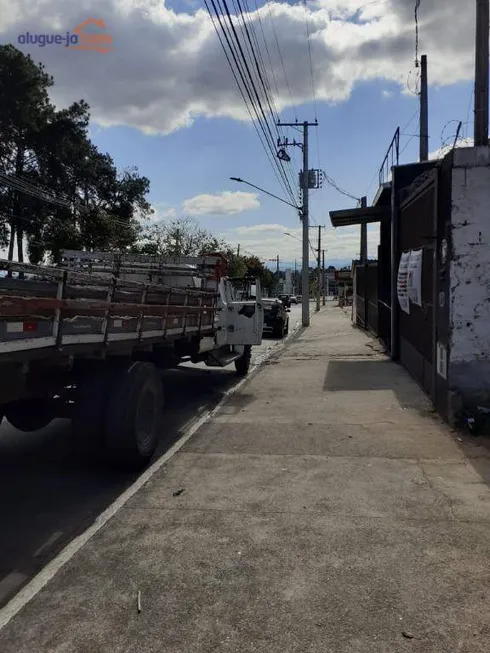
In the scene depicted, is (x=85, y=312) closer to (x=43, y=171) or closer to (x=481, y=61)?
(x=481, y=61)

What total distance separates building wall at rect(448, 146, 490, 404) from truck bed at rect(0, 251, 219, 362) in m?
3.58

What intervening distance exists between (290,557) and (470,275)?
475 centimetres

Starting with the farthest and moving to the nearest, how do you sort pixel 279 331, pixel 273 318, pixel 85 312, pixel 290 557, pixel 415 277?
pixel 279 331
pixel 273 318
pixel 415 277
pixel 85 312
pixel 290 557

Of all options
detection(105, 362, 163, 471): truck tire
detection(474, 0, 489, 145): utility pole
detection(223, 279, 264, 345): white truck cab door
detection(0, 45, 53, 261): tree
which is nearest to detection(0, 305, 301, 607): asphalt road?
detection(105, 362, 163, 471): truck tire

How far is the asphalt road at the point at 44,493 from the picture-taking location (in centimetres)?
405

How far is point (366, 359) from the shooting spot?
14.8m

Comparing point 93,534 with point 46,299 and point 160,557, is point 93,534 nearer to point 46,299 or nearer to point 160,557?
point 160,557

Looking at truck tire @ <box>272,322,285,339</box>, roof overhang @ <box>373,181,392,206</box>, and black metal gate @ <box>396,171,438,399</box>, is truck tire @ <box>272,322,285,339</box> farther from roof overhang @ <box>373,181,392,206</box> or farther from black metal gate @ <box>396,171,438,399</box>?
black metal gate @ <box>396,171,438,399</box>

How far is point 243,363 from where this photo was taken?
12.7 metres

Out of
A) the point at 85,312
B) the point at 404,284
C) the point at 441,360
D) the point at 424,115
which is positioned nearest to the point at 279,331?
the point at 424,115

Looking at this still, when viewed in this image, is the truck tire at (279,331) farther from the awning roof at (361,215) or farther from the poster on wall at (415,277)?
the poster on wall at (415,277)

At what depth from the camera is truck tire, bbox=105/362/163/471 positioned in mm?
5449

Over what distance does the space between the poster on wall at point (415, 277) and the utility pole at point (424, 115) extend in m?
10.1

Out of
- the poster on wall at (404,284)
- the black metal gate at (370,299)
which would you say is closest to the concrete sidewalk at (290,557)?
the poster on wall at (404,284)
